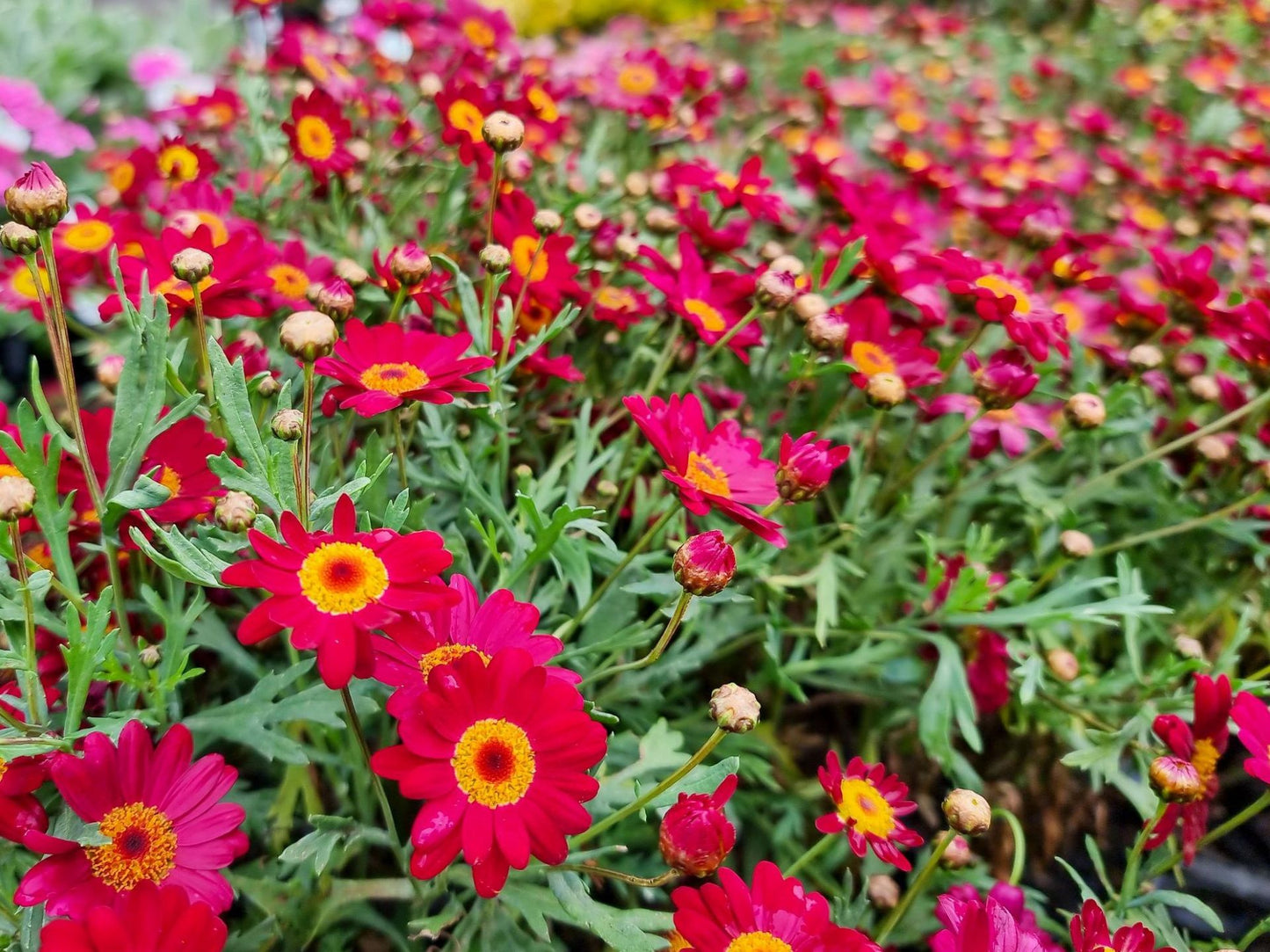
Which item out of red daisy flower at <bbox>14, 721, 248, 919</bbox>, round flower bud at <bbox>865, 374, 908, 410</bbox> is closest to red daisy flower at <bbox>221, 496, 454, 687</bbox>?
red daisy flower at <bbox>14, 721, 248, 919</bbox>

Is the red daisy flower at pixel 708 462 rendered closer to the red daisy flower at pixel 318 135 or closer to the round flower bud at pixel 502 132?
the round flower bud at pixel 502 132

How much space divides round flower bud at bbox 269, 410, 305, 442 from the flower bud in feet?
1.41

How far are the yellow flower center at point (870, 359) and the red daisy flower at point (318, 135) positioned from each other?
2.24ft

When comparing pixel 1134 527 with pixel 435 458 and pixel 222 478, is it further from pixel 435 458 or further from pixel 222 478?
pixel 222 478

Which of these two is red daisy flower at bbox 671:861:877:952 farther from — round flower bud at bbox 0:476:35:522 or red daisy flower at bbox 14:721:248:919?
round flower bud at bbox 0:476:35:522

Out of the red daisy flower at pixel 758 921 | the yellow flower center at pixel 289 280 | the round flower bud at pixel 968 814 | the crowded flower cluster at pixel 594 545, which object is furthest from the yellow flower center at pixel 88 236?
the round flower bud at pixel 968 814

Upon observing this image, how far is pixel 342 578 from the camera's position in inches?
25.2

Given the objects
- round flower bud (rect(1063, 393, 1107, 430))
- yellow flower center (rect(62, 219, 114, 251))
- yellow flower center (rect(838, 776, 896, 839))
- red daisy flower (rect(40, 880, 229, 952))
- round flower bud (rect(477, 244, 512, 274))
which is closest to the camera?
red daisy flower (rect(40, 880, 229, 952))

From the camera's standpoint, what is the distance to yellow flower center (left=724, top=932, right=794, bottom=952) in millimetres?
686

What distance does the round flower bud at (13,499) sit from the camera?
2.12 feet

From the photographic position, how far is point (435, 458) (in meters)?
0.99

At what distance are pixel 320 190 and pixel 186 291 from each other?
1.53ft

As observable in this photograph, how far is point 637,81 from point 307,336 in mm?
1282

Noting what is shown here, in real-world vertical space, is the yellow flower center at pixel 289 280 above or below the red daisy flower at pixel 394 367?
below
